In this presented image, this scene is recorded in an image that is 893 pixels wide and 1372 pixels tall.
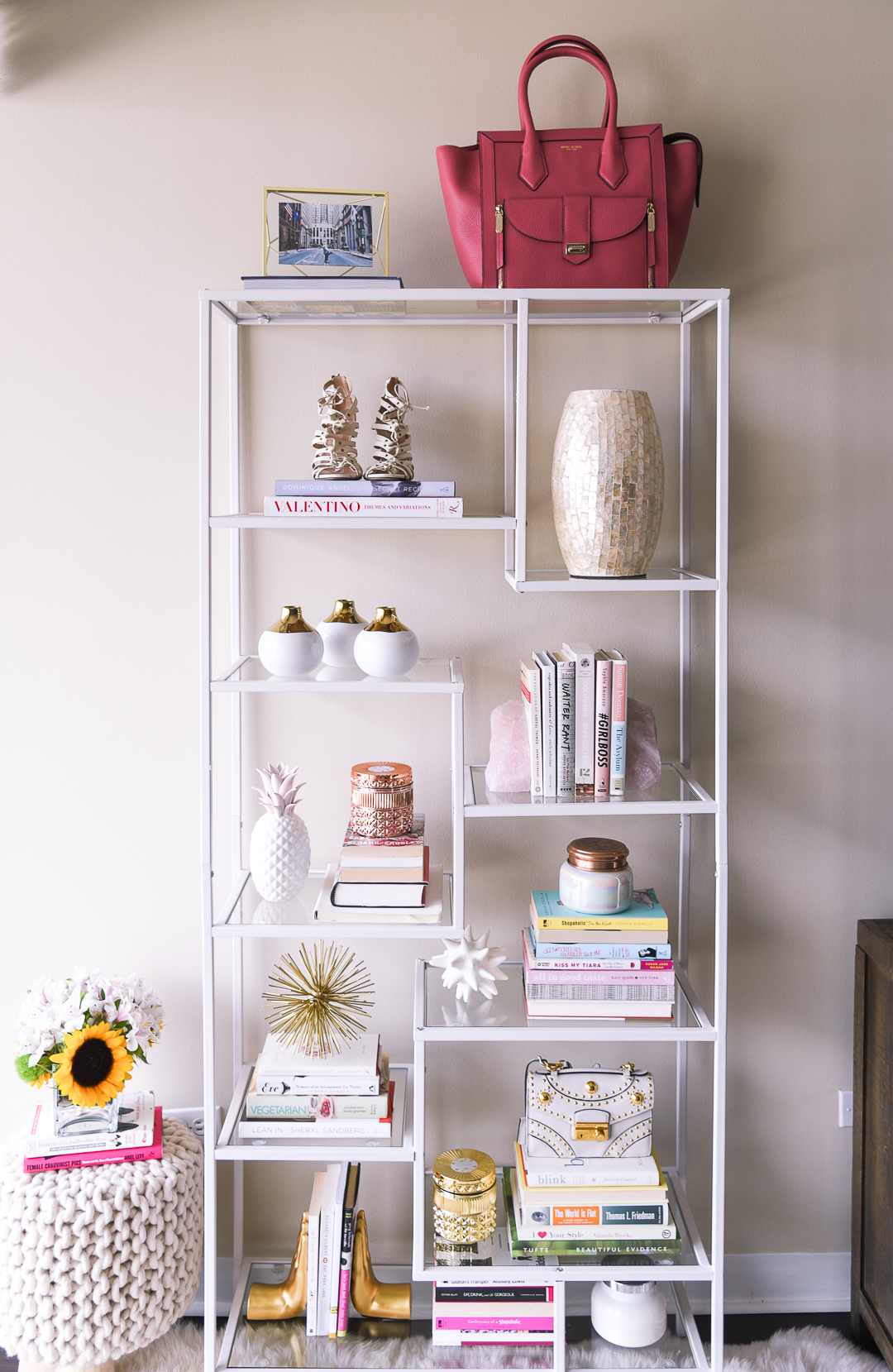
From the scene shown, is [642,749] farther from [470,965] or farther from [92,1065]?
[92,1065]

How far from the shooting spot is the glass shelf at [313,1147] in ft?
5.54

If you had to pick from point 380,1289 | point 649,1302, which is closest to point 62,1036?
point 380,1289

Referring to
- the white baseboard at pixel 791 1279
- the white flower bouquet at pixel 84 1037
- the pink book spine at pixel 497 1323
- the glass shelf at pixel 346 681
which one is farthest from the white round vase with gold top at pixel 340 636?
Answer: the white baseboard at pixel 791 1279

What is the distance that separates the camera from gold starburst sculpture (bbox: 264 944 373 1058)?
180cm

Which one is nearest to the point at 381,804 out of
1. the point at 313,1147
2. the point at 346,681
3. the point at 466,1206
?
the point at 346,681

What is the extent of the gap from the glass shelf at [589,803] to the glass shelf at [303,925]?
0.20 m

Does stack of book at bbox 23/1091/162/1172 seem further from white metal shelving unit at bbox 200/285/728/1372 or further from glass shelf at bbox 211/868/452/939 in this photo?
glass shelf at bbox 211/868/452/939

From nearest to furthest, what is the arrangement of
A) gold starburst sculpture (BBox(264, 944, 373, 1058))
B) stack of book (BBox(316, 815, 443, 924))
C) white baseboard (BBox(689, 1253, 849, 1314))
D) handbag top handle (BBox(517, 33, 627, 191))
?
Answer: handbag top handle (BBox(517, 33, 627, 191)) → stack of book (BBox(316, 815, 443, 924)) → gold starburst sculpture (BBox(264, 944, 373, 1058)) → white baseboard (BBox(689, 1253, 849, 1314))

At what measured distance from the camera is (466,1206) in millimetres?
1738

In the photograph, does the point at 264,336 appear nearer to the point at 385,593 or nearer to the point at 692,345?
the point at 385,593

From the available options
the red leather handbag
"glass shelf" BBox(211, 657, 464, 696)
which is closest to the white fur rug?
"glass shelf" BBox(211, 657, 464, 696)

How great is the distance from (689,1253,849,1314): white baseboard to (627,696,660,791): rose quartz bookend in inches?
39.3

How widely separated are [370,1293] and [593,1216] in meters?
0.43

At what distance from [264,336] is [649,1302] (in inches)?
70.9
